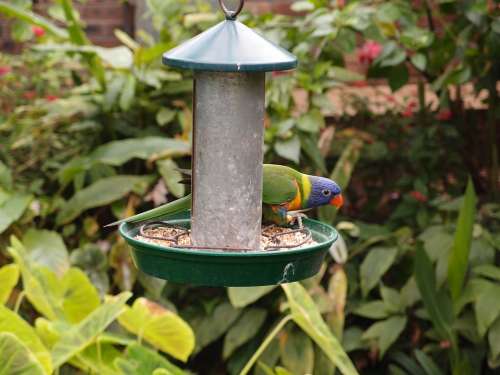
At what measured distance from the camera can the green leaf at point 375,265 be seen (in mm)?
3664

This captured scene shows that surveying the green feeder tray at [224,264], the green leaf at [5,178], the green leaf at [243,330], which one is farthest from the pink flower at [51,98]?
the green feeder tray at [224,264]

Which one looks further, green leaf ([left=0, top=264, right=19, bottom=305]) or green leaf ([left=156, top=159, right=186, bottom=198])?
green leaf ([left=156, top=159, right=186, bottom=198])

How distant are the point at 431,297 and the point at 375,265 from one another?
1.10ft

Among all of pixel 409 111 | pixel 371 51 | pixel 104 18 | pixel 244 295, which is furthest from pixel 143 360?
pixel 104 18

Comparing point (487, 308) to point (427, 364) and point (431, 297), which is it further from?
point (427, 364)

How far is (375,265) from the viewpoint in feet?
12.2

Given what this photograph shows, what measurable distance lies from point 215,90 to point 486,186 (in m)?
2.75

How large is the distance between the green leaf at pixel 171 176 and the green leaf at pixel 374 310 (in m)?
0.92

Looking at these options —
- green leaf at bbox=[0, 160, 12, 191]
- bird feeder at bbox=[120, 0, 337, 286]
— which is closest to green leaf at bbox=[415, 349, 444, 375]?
bird feeder at bbox=[120, 0, 337, 286]

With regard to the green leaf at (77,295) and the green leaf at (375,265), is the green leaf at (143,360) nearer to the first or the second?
the green leaf at (77,295)

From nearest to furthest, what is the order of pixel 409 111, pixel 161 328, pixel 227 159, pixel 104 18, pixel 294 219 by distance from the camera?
pixel 227 159, pixel 294 219, pixel 161 328, pixel 409 111, pixel 104 18

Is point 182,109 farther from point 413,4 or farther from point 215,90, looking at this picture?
point 215,90

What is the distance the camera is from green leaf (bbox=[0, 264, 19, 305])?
2928 millimetres

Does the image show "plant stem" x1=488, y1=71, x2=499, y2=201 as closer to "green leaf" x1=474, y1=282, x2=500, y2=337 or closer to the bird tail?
"green leaf" x1=474, y1=282, x2=500, y2=337
